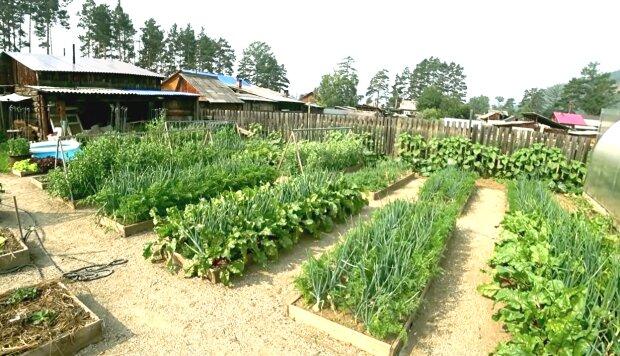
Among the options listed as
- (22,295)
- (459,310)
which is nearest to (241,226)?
(22,295)

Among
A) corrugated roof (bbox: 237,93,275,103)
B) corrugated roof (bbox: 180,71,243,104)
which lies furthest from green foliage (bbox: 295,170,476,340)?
corrugated roof (bbox: 237,93,275,103)

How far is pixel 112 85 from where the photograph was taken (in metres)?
21.4

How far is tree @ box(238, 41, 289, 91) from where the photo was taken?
7600cm

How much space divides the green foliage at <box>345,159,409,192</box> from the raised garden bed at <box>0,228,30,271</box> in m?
5.43

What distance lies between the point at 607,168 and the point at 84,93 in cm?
1841

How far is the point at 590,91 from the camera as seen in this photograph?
8181cm

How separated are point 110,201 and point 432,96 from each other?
204ft

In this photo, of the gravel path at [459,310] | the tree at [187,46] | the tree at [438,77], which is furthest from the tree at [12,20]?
the tree at [438,77]

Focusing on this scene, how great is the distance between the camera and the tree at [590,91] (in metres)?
77.7

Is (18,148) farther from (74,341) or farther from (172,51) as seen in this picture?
(172,51)

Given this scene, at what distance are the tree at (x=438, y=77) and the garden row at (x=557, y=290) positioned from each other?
101 meters

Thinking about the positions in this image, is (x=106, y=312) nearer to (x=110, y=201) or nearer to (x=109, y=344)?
(x=109, y=344)

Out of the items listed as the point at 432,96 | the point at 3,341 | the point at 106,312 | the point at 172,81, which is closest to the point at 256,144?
the point at 106,312

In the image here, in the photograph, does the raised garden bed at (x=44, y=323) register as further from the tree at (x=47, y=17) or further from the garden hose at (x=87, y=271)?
the tree at (x=47, y=17)
